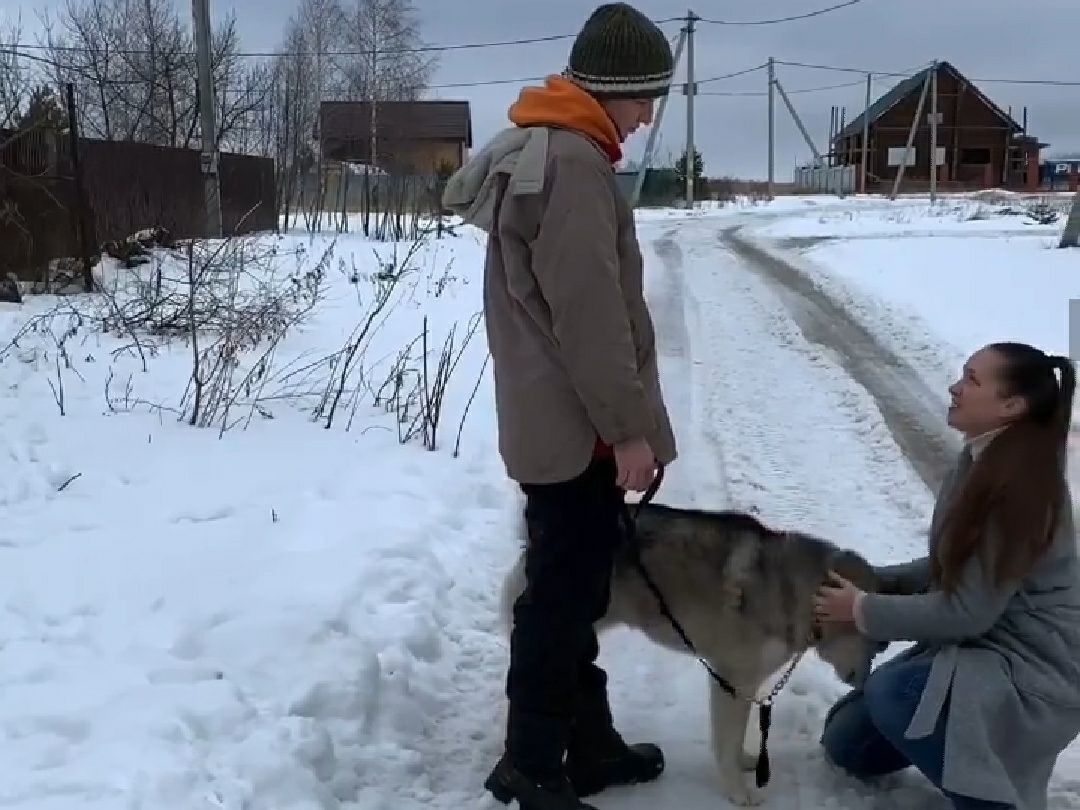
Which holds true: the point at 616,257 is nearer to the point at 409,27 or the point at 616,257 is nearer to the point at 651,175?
the point at 409,27

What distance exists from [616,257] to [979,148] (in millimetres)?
73346

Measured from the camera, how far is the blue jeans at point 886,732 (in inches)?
121

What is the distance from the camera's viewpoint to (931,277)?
48.0ft

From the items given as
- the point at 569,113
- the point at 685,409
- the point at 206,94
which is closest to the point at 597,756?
the point at 569,113

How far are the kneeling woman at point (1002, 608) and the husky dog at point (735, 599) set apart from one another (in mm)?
Result: 338

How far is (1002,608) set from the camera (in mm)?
2973

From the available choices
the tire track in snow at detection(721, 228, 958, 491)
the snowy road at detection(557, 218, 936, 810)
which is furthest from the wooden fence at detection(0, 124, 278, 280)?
the tire track in snow at detection(721, 228, 958, 491)

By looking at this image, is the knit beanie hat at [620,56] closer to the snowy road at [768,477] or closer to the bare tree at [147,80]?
the snowy road at [768,477]

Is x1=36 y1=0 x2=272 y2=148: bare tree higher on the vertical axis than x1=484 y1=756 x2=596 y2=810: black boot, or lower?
higher

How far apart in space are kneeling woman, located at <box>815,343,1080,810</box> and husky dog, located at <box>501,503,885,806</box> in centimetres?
34

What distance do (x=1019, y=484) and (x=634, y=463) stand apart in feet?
3.27

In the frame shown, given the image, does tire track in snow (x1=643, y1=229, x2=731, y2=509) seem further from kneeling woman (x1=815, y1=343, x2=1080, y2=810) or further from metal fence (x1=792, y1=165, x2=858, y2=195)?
metal fence (x1=792, y1=165, x2=858, y2=195)

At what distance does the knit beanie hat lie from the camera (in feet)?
9.32

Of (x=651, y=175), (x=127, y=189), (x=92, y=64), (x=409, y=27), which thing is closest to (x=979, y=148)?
(x=651, y=175)
